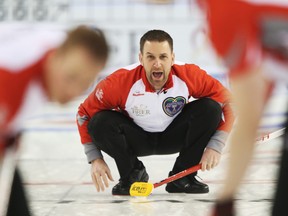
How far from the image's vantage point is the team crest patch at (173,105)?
101 inches

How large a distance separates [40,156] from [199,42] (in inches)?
72.0

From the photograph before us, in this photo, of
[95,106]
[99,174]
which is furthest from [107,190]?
[95,106]

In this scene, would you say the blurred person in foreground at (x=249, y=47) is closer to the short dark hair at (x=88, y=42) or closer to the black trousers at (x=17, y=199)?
the short dark hair at (x=88, y=42)

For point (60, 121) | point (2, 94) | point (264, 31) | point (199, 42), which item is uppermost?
point (264, 31)

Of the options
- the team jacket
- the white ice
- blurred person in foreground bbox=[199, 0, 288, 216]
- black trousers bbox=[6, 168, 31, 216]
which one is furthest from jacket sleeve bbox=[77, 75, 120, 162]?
blurred person in foreground bbox=[199, 0, 288, 216]

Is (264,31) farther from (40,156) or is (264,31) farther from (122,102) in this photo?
(40,156)

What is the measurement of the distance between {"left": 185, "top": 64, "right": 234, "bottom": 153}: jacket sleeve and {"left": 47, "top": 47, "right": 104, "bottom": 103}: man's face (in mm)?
1122

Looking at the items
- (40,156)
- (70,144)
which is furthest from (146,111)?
(70,144)

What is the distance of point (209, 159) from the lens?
2.48m

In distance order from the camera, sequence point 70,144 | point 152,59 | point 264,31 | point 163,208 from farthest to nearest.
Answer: point 70,144 < point 152,59 < point 163,208 < point 264,31

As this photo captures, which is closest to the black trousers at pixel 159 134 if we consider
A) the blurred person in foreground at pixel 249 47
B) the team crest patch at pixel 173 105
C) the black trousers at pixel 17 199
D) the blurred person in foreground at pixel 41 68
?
the team crest patch at pixel 173 105

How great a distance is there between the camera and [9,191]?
5.41 feet

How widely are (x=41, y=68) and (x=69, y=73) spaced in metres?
0.06

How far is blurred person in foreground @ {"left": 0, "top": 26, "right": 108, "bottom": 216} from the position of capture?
4.59 ft
